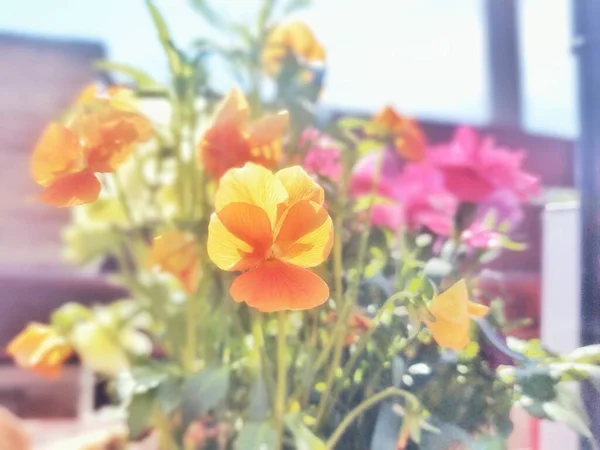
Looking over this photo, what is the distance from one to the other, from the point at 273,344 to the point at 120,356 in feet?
0.69

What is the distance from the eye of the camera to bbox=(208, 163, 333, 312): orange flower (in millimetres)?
229

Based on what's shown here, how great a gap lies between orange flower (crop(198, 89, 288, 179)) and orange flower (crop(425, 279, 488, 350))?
10 cm

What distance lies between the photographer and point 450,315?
0.26 m

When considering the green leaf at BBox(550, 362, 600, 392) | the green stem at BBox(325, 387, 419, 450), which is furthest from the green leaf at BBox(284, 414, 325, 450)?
the green leaf at BBox(550, 362, 600, 392)

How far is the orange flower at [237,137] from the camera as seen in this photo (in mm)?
302

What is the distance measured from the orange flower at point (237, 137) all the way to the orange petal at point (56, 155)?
0.20 feet

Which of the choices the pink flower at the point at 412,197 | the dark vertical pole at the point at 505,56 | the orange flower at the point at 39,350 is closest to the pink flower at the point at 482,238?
the pink flower at the point at 412,197

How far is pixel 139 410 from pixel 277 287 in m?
0.19

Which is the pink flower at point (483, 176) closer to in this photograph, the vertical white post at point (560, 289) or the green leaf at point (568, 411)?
the vertical white post at point (560, 289)

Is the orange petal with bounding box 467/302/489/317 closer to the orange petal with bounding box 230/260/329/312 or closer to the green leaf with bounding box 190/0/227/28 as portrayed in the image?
the orange petal with bounding box 230/260/329/312

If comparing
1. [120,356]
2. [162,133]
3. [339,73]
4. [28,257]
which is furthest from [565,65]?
[28,257]

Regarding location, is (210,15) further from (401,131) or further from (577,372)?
(577,372)

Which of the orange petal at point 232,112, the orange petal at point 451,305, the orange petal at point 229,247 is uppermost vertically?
the orange petal at point 232,112

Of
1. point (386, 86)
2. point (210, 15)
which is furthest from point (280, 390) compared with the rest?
point (386, 86)
